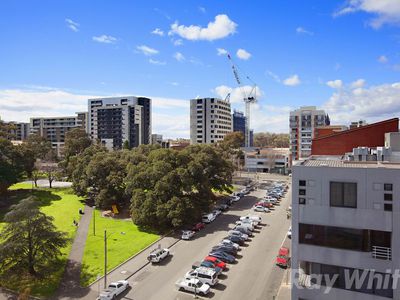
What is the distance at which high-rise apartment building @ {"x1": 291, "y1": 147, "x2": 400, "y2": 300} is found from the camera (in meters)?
16.6

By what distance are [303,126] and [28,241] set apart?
8662 cm

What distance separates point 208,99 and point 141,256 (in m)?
99.7

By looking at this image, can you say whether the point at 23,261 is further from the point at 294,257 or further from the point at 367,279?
the point at 367,279

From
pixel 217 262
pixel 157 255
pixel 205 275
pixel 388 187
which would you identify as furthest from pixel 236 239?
pixel 388 187

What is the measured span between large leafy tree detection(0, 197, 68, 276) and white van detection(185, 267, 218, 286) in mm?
13593

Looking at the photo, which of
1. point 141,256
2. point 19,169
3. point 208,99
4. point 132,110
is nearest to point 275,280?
point 141,256

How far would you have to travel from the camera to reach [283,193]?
222 feet

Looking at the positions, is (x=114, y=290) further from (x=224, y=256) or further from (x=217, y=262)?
(x=224, y=256)

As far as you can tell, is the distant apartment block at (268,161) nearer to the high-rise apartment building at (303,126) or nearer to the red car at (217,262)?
the high-rise apartment building at (303,126)

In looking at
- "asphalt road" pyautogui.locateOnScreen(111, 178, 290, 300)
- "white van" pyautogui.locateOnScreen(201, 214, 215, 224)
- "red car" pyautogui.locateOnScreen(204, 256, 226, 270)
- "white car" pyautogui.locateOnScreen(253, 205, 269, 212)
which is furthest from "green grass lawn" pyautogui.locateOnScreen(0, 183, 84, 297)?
"white car" pyautogui.locateOnScreen(253, 205, 269, 212)

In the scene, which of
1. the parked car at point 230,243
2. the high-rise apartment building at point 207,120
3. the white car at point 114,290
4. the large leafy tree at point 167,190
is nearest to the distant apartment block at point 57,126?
the high-rise apartment building at point 207,120

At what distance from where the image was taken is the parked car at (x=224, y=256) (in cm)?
3253

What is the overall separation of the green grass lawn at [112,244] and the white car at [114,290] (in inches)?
138

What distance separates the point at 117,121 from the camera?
139125 mm
